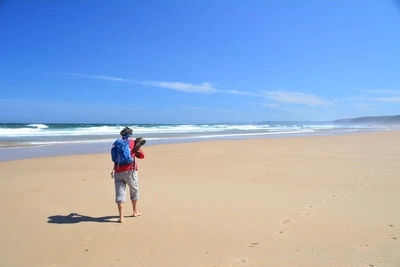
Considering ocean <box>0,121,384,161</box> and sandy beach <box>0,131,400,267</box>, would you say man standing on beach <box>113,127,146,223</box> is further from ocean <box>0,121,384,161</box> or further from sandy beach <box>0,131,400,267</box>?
ocean <box>0,121,384,161</box>

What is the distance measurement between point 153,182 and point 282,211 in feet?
11.9

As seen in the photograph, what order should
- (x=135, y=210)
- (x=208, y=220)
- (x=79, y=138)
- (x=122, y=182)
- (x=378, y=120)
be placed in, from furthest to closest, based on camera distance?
(x=378, y=120), (x=79, y=138), (x=135, y=210), (x=122, y=182), (x=208, y=220)

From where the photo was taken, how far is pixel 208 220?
4508 millimetres

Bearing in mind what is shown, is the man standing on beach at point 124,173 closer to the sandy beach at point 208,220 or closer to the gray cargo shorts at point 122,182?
the gray cargo shorts at point 122,182

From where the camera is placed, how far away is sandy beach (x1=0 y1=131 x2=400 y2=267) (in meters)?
3.36

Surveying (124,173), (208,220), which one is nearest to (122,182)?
(124,173)

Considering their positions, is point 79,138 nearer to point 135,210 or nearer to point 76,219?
point 76,219

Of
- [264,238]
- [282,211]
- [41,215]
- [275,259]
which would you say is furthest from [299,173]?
[41,215]

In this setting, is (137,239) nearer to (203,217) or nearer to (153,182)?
(203,217)

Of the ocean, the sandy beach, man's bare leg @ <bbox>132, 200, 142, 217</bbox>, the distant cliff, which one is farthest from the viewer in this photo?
the distant cliff

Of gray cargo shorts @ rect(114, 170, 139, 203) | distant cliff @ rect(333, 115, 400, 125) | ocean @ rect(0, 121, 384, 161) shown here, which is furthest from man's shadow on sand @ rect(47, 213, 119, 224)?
distant cliff @ rect(333, 115, 400, 125)

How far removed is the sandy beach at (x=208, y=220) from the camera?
336 cm

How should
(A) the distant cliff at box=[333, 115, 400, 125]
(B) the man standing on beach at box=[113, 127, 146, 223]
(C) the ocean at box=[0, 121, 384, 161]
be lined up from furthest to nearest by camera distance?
(A) the distant cliff at box=[333, 115, 400, 125] < (C) the ocean at box=[0, 121, 384, 161] < (B) the man standing on beach at box=[113, 127, 146, 223]

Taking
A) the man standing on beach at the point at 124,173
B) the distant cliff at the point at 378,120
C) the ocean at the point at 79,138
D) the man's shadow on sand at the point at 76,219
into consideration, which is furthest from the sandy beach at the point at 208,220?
the distant cliff at the point at 378,120
